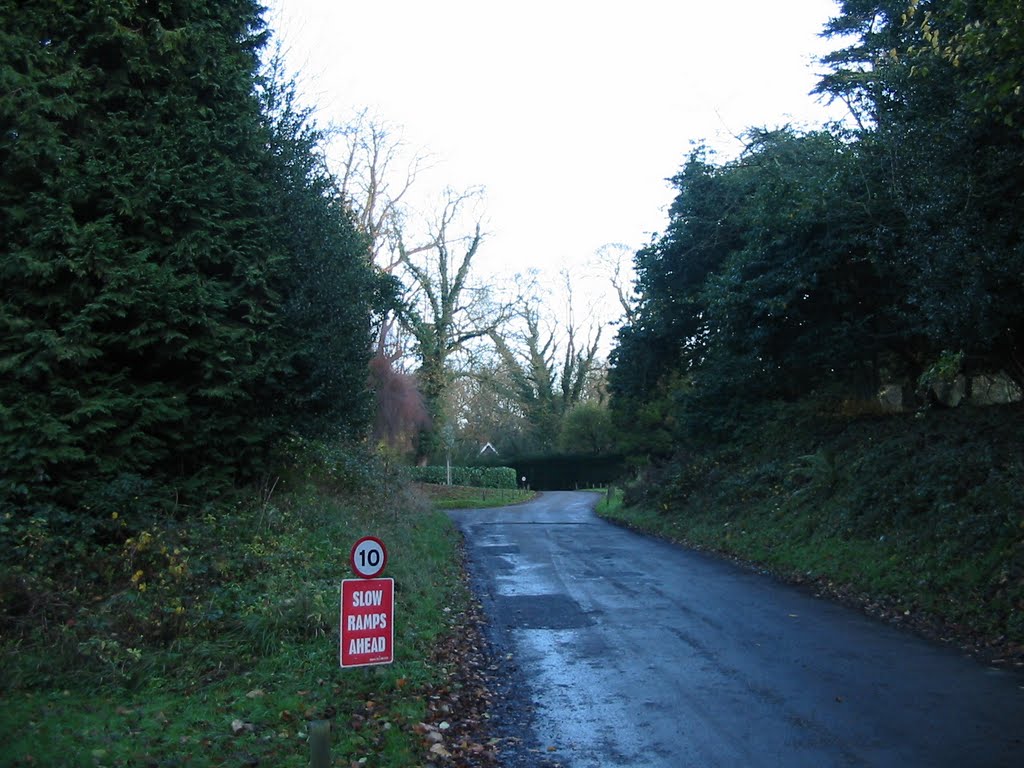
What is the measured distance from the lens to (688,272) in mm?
28781

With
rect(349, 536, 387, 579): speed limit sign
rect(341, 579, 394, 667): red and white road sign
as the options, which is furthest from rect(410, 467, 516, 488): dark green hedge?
rect(349, 536, 387, 579): speed limit sign

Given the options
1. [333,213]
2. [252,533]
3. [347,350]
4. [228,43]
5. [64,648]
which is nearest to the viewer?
[64,648]

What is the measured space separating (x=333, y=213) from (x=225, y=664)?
10169 mm

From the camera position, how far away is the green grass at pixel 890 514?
11031mm

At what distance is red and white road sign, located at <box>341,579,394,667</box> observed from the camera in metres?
6.94

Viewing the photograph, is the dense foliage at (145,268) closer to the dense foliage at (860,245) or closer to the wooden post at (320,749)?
the wooden post at (320,749)

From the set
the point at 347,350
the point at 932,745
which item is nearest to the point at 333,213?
the point at 347,350

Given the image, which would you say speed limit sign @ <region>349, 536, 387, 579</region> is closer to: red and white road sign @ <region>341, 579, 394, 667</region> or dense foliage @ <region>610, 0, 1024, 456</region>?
red and white road sign @ <region>341, 579, 394, 667</region>

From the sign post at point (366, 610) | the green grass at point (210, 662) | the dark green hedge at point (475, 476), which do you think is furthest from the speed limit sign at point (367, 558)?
the dark green hedge at point (475, 476)

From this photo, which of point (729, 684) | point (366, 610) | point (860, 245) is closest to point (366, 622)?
point (366, 610)

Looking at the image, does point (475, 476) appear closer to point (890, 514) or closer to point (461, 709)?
point (890, 514)

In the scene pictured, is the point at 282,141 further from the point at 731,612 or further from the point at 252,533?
the point at 731,612

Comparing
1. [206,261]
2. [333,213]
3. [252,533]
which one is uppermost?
[333,213]

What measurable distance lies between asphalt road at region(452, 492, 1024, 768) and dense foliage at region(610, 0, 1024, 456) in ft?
16.6
